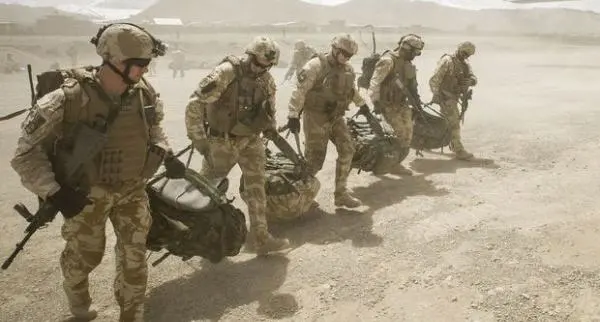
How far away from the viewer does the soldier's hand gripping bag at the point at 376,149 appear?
247 inches

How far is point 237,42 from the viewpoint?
35.5 metres

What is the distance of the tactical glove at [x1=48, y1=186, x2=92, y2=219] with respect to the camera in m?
2.70

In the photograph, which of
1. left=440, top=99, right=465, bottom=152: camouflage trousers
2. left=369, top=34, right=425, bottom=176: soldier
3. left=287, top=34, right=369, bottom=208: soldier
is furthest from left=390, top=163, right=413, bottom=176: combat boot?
left=287, top=34, right=369, bottom=208: soldier

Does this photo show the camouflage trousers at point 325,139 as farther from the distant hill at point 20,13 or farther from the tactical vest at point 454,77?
the distant hill at point 20,13

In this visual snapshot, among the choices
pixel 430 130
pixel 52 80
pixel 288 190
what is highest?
pixel 52 80

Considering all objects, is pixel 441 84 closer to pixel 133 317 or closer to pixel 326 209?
pixel 326 209

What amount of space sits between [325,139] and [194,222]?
2.37 m

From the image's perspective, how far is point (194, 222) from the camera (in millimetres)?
3805

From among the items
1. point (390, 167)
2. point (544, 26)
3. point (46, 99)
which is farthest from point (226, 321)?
point (544, 26)

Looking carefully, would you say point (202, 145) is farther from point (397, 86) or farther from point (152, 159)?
point (397, 86)

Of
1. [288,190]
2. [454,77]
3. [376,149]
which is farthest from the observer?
[454,77]

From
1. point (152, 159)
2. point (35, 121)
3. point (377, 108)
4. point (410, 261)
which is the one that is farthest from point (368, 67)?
point (35, 121)

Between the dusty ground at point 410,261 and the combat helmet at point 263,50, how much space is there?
1871 millimetres

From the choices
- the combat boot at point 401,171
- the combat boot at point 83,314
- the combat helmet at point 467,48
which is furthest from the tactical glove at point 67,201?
the combat helmet at point 467,48
